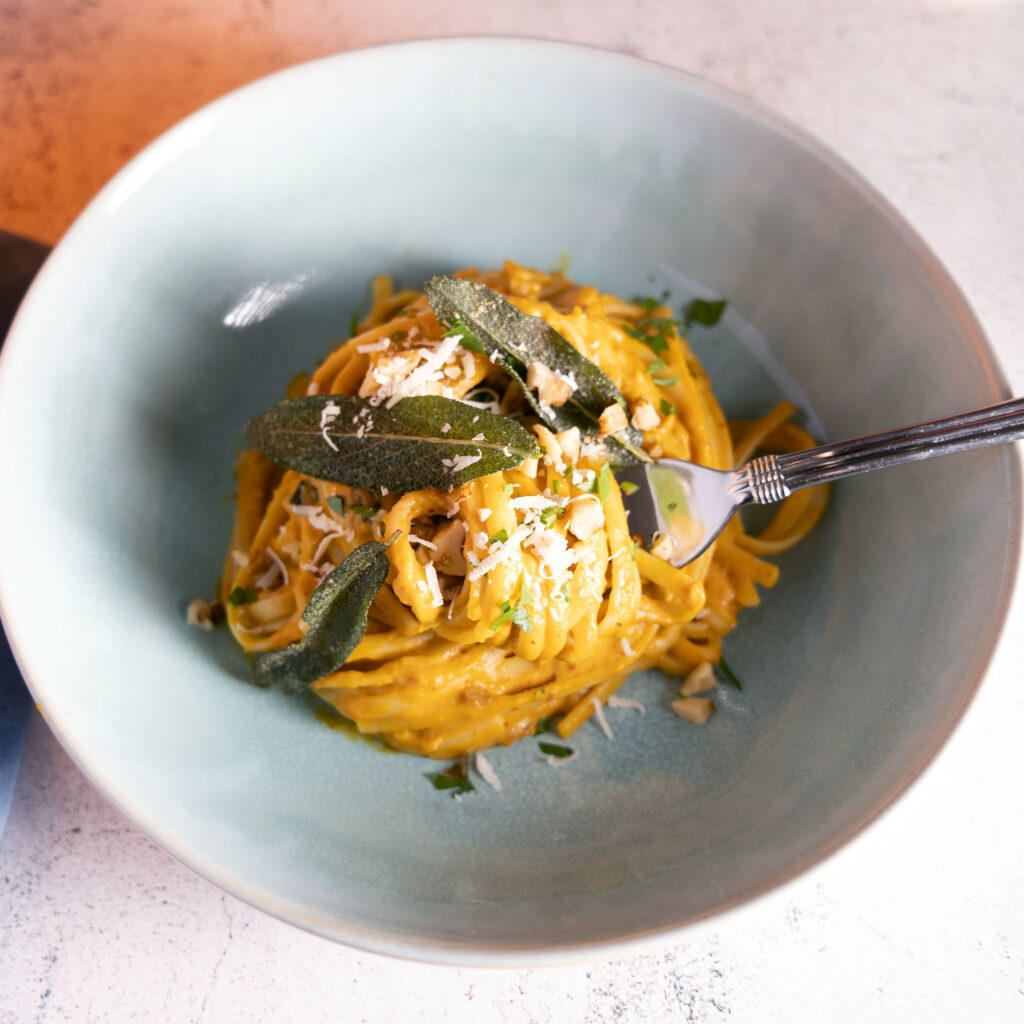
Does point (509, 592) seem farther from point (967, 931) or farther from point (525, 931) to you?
point (967, 931)

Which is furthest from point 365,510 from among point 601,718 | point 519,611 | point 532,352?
point 601,718

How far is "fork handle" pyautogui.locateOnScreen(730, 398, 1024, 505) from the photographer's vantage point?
1.96 metres

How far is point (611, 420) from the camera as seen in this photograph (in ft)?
7.22

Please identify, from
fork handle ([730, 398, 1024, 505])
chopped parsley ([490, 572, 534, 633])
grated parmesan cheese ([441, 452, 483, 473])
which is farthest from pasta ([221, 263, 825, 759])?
fork handle ([730, 398, 1024, 505])

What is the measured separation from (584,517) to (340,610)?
2.06 feet

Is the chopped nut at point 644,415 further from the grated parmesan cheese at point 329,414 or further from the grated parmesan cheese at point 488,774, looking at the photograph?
the grated parmesan cheese at point 488,774

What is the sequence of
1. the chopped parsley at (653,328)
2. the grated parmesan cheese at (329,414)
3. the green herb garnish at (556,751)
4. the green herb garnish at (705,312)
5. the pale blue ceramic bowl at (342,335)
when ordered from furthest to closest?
1. the green herb garnish at (705,312)
2. the chopped parsley at (653,328)
3. the green herb garnish at (556,751)
4. the grated parmesan cheese at (329,414)
5. the pale blue ceramic bowl at (342,335)

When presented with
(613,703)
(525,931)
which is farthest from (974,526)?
(525,931)

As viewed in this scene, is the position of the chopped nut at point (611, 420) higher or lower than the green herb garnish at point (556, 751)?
higher

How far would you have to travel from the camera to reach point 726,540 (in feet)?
8.32

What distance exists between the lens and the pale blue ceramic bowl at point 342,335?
1953 mm

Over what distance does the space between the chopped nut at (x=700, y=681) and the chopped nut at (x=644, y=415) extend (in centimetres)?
71

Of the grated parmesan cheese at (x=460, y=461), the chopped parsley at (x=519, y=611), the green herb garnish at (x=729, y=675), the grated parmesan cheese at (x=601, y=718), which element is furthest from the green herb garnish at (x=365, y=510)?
the green herb garnish at (x=729, y=675)

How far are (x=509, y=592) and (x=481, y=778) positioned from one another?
2.06ft
